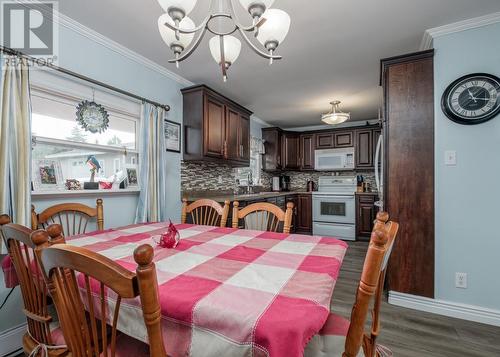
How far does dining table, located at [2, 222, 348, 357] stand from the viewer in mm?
588

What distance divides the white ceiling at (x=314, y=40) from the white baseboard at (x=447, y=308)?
7.45ft

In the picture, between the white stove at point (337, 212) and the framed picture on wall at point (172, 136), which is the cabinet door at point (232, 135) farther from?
the white stove at point (337, 212)

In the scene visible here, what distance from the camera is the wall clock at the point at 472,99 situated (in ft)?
6.15

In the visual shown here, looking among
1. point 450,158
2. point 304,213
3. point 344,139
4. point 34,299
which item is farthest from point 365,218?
point 34,299

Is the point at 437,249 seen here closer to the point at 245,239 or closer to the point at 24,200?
the point at 245,239

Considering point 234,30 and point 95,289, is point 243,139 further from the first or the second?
point 95,289

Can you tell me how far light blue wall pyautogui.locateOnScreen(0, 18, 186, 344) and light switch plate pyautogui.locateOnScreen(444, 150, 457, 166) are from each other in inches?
105

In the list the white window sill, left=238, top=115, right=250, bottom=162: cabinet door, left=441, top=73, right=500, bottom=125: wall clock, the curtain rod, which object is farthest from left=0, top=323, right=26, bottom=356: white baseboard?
left=441, top=73, right=500, bottom=125: wall clock

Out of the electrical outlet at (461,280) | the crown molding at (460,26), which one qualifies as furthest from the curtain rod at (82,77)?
the electrical outlet at (461,280)

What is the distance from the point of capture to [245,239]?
1.43 m

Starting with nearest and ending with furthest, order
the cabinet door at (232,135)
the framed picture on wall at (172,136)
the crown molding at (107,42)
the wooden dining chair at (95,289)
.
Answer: the wooden dining chair at (95,289) < the crown molding at (107,42) < the framed picture on wall at (172,136) < the cabinet door at (232,135)

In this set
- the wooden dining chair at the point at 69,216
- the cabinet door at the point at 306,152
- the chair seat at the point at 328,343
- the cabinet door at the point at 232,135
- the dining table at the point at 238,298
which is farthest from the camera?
the cabinet door at the point at 306,152

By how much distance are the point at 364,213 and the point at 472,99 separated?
9.19 feet

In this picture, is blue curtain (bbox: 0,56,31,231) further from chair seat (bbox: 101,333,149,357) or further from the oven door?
the oven door
